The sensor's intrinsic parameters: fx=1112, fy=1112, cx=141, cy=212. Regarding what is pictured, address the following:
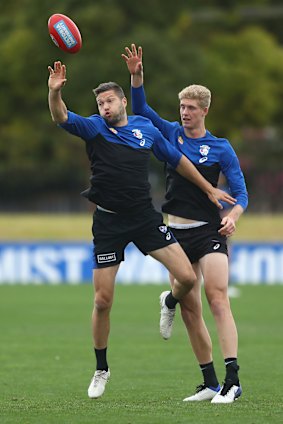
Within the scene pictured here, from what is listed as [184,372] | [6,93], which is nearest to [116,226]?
[184,372]

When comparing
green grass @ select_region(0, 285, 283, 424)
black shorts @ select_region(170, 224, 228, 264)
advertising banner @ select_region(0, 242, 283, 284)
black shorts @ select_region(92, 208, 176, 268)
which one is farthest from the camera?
advertising banner @ select_region(0, 242, 283, 284)

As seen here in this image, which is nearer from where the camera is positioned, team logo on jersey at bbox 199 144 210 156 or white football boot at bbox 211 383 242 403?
white football boot at bbox 211 383 242 403

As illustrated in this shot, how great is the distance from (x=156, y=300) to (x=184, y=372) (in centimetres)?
958

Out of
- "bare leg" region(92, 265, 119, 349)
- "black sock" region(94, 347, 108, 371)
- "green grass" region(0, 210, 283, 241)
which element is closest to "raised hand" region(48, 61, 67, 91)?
"bare leg" region(92, 265, 119, 349)

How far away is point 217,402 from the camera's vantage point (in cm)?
892

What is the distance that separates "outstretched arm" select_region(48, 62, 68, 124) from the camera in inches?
340

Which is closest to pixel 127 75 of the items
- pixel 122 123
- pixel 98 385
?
pixel 122 123

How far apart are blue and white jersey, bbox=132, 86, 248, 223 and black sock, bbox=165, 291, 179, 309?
0.70m

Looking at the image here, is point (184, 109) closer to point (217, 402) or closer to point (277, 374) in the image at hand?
point (217, 402)

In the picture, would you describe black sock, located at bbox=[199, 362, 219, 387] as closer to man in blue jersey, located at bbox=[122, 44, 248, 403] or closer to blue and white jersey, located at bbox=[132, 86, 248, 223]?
man in blue jersey, located at bbox=[122, 44, 248, 403]

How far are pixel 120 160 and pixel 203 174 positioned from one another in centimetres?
79

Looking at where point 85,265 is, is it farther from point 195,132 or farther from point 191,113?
point 191,113

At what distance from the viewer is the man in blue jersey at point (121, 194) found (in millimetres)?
9078

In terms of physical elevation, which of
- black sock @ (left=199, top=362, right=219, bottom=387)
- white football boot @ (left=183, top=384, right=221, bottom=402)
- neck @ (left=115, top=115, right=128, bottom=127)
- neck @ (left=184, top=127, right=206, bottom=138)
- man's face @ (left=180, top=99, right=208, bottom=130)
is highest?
man's face @ (left=180, top=99, right=208, bottom=130)
